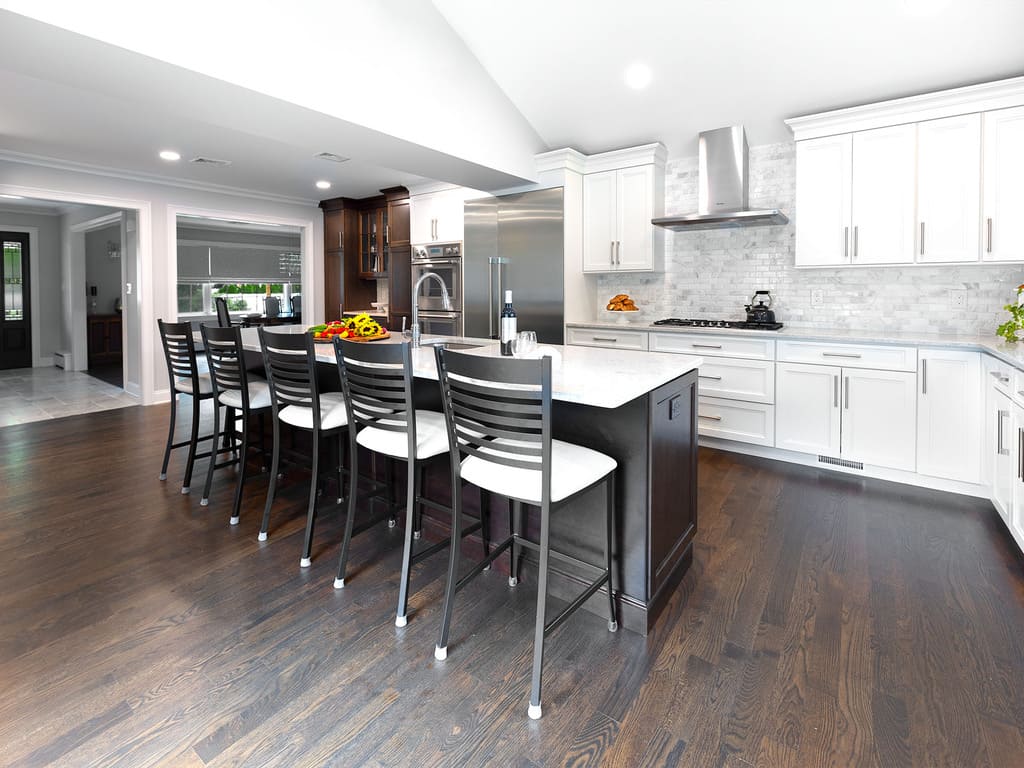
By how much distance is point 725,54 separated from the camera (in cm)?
370

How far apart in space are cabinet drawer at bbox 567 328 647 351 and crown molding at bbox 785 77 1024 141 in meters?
1.76

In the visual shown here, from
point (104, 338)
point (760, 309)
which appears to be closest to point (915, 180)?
point (760, 309)

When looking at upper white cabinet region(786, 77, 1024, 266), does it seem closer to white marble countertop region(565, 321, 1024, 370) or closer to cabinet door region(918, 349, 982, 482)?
white marble countertop region(565, 321, 1024, 370)

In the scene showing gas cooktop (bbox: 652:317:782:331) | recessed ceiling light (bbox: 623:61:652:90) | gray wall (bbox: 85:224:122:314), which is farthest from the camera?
gray wall (bbox: 85:224:122:314)

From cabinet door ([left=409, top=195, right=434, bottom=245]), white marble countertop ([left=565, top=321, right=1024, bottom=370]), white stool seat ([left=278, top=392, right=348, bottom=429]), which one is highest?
cabinet door ([left=409, top=195, right=434, bottom=245])

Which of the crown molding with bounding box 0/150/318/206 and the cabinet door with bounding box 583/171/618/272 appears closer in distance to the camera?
the cabinet door with bounding box 583/171/618/272

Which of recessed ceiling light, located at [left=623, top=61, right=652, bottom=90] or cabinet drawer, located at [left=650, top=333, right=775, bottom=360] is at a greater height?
recessed ceiling light, located at [left=623, top=61, right=652, bottom=90]

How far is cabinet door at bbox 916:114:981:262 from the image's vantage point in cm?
339

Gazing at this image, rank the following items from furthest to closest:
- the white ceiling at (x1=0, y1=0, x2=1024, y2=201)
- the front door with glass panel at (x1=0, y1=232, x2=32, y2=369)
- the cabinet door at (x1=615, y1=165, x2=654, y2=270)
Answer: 1. the front door with glass panel at (x1=0, y1=232, x2=32, y2=369)
2. the cabinet door at (x1=615, y1=165, x2=654, y2=270)
3. the white ceiling at (x1=0, y1=0, x2=1024, y2=201)

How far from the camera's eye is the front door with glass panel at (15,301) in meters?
8.48

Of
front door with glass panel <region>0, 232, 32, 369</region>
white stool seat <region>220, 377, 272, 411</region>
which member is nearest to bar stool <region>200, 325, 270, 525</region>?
white stool seat <region>220, 377, 272, 411</region>

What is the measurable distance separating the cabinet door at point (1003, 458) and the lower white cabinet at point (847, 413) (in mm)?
504

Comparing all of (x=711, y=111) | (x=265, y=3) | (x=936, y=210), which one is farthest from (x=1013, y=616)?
(x=265, y=3)

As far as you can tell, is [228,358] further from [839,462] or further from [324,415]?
[839,462]
